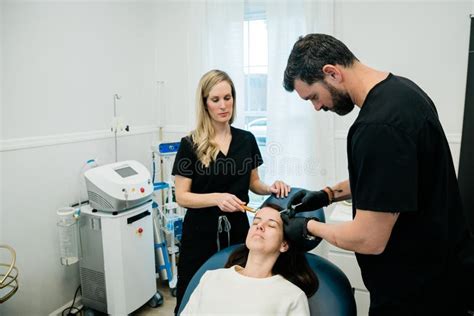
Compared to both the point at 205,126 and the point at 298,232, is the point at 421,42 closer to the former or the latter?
the point at 205,126

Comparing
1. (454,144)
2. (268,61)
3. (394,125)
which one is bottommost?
(454,144)

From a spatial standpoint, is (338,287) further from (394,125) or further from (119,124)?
(119,124)

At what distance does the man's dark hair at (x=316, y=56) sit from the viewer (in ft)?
3.39

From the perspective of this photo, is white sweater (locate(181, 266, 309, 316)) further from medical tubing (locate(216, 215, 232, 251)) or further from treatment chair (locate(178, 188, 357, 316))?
medical tubing (locate(216, 215, 232, 251))

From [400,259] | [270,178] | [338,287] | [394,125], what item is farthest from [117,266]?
[394,125]

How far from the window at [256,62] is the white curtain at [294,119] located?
12cm

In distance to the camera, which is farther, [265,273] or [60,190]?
[60,190]

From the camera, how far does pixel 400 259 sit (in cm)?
102

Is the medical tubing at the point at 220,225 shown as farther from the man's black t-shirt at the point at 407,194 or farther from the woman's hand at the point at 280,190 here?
the man's black t-shirt at the point at 407,194

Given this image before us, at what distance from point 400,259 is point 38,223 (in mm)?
2058

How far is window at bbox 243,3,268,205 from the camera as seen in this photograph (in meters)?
2.64

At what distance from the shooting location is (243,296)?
Result: 1257 mm

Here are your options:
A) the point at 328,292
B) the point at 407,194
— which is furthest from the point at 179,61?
the point at 407,194

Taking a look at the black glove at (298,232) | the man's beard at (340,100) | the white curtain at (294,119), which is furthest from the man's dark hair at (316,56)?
the white curtain at (294,119)
